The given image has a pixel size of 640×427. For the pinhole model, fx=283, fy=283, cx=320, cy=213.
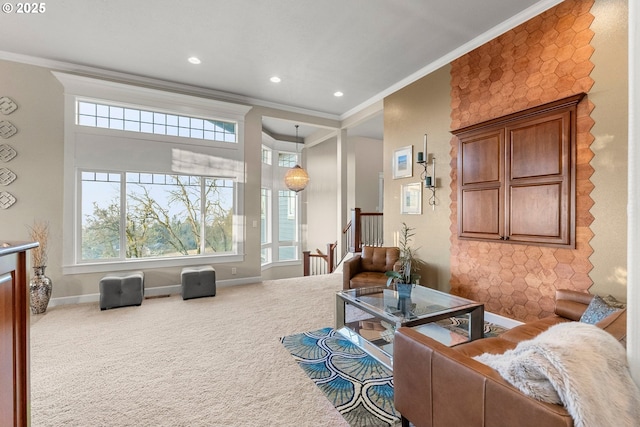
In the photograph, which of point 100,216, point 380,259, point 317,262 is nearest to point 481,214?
point 380,259

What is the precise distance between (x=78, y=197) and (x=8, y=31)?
2052 mm

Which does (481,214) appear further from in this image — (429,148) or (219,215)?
(219,215)

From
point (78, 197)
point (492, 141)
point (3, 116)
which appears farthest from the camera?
point (78, 197)

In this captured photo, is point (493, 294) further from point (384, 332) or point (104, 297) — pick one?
point (104, 297)

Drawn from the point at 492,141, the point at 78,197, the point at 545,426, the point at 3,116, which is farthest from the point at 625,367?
the point at 3,116

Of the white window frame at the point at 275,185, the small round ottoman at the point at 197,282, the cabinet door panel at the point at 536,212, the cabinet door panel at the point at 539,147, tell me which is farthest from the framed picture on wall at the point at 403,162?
the white window frame at the point at 275,185

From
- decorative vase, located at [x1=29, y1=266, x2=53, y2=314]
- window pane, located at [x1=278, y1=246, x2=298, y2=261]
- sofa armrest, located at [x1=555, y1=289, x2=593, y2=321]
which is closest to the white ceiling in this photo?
sofa armrest, located at [x1=555, y1=289, x2=593, y2=321]

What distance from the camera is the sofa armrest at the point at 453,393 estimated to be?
3.21 ft

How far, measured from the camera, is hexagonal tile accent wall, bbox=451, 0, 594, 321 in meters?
2.55

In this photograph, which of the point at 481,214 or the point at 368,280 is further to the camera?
the point at 368,280

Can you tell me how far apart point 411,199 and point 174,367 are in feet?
12.0

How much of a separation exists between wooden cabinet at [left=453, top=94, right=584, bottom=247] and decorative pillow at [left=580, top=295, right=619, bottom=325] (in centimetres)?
76

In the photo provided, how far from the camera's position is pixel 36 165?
3.84 m

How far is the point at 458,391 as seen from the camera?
4.00 feet
